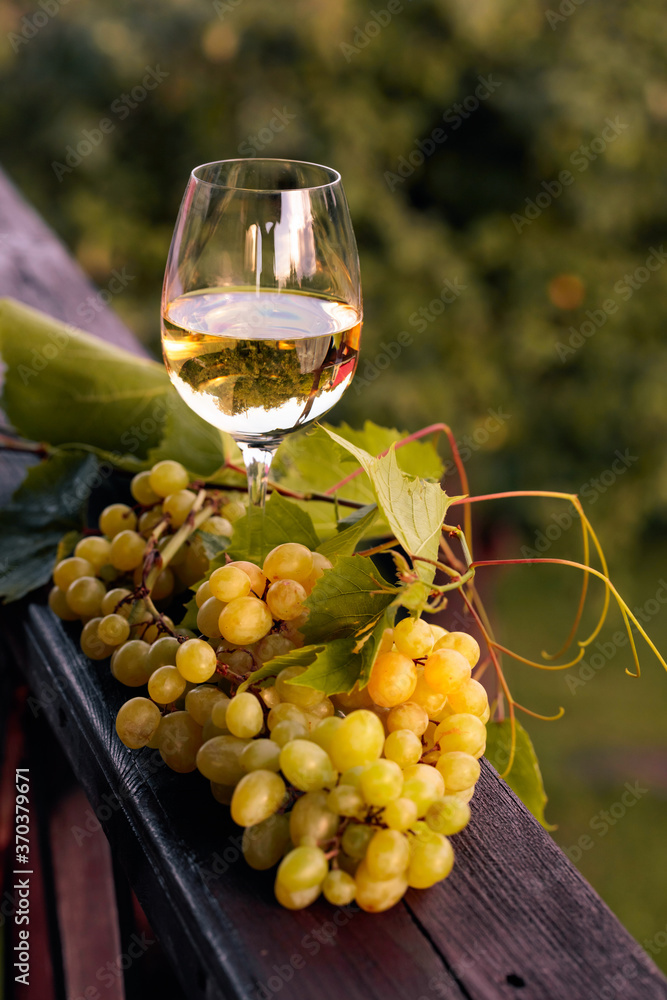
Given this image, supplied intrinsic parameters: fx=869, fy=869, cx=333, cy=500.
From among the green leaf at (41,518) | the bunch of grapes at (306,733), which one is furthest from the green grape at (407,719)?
the green leaf at (41,518)

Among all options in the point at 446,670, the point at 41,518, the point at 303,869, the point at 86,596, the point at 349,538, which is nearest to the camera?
the point at 303,869

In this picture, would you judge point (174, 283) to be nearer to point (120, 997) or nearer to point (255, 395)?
point (255, 395)

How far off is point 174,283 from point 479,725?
46 cm

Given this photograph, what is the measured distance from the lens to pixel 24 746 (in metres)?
1.04

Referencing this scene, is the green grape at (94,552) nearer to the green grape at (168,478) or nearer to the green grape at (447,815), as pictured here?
the green grape at (168,478)

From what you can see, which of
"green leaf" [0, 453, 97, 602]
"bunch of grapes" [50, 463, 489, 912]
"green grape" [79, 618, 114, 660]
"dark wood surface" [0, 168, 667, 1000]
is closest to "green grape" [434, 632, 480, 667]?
"bunch of grapes" [50, 463, 489, 912]

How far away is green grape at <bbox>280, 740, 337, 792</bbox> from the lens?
526mm

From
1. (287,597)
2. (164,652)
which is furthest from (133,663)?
(287,597)

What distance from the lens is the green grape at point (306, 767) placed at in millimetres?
526

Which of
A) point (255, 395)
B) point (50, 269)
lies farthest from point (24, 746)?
point (50, 269)

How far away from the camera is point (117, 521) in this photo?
0.88 metres

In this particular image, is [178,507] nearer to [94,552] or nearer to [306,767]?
[94,552]

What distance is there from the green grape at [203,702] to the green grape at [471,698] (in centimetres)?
16

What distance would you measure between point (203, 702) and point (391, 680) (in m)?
0.14
